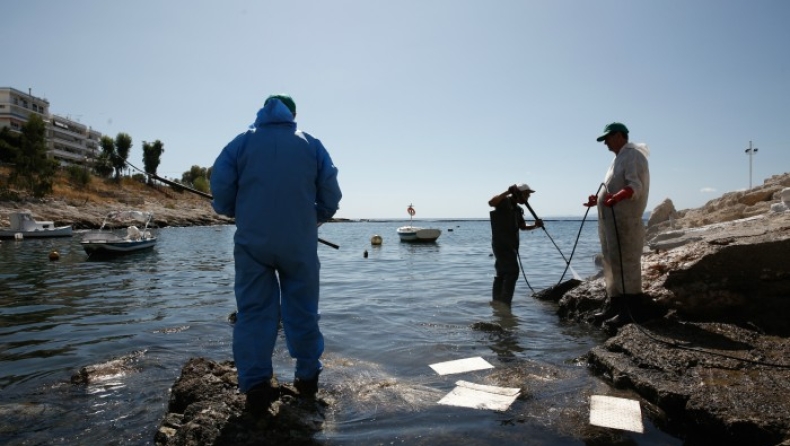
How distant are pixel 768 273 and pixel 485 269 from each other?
1258 cm

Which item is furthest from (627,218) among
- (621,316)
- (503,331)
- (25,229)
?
(25,229)

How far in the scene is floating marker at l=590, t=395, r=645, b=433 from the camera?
3.25 meters

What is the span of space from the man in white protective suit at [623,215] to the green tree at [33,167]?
6801 centimetres

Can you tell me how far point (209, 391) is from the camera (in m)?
3.60

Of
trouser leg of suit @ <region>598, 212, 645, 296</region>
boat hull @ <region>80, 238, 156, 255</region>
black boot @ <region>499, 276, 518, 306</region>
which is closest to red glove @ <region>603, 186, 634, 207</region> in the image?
trouser leg of suit @ <region>598, 212, 645, 296</region>

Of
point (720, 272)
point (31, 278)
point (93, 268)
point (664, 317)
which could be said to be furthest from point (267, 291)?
point (93, 268)

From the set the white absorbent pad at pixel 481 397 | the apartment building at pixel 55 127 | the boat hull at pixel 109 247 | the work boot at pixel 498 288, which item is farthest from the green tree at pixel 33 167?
the white absorbent pad at pixel 481 397

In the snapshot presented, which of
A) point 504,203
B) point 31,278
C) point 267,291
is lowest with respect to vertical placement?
point 31,278

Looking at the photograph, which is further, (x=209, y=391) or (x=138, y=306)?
(x=138, y=306)

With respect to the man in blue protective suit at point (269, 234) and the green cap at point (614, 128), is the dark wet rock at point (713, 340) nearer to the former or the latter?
the green cap at point (614, 128)

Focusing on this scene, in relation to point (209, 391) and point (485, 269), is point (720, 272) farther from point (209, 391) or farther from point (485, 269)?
point (485, 269)

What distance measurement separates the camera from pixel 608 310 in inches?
258

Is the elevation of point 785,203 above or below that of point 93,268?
above

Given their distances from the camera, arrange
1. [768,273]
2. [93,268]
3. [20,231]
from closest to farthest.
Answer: [768,273], [93,268], [20,231]
